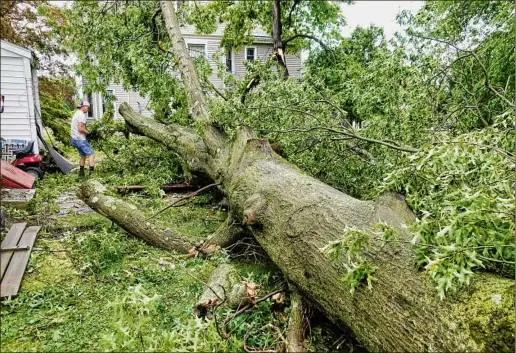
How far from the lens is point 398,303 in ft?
5.72

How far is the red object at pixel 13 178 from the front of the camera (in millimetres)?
1709

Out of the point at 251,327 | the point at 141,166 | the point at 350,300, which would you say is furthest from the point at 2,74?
the point at 141,166

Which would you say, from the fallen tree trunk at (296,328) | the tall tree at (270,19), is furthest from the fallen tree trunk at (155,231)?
the tall tree at (270,19)

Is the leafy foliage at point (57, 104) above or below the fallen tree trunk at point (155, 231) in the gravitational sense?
above

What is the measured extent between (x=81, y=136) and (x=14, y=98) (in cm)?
412

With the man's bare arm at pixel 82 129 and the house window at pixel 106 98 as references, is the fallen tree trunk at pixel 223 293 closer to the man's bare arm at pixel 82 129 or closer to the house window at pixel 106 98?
the man's bare arm at pixel 82 129

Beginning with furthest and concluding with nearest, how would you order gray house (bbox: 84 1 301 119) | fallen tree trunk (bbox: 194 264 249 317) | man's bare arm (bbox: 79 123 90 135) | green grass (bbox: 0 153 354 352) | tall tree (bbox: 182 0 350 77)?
gray house (bbox: 84 1 301 119)
tall tree (bbox: 182 0 350 77)
man's bare arm (bbox: 79 123 90 135)
fallen tree trunk (bbox: 194 264 249 317)
green grass (bbox: 0 153 354 352)

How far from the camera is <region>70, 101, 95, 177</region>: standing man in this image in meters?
5.06

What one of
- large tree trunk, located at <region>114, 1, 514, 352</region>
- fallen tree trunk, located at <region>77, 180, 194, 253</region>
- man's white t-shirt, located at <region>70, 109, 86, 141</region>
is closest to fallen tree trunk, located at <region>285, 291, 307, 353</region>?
large tree trunk, located at <region>114, 1, 514, 352</region>

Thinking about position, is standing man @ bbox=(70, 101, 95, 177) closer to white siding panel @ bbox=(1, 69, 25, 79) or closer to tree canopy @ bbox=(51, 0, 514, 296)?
tree canopy @ bbox=(51, 0, 514, 296)

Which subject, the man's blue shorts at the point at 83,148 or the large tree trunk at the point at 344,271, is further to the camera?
the man's blue shorts at the point at 83,148

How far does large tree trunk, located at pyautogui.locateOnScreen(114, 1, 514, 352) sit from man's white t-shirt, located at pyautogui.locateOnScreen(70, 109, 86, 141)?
256 centimetres

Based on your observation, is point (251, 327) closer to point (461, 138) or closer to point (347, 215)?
point (347, 215)

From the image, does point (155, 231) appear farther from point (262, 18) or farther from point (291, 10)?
point (262, 18)
